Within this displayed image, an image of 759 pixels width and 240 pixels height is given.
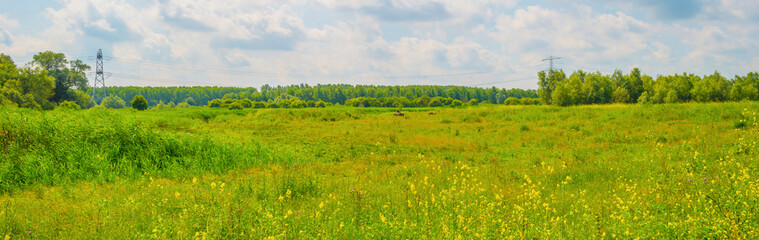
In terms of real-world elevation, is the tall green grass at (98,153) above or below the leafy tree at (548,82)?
below

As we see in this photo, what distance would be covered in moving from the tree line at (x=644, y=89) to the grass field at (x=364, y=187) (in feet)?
190

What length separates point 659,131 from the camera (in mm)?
17609

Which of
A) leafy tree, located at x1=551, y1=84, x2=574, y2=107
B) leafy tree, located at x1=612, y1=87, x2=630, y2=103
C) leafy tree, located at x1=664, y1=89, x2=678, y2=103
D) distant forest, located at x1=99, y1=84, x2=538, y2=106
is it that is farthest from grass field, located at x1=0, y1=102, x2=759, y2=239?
distant forest, located at x1=99, y1=84, x2=538, y2=106

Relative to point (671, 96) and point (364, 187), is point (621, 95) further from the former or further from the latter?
point (364, 187)

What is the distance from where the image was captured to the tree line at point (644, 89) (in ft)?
226

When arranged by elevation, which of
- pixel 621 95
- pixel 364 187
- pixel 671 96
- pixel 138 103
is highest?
pixel 621 95

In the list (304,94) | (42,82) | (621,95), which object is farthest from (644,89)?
(304,94)

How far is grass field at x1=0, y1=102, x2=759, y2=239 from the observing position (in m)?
5.09

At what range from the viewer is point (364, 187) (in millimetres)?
7926

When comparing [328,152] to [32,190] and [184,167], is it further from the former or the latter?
[32,190]

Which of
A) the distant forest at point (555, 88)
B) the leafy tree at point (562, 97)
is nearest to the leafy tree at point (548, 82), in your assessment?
the distant forest at point (555, 88)

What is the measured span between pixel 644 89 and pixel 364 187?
92313mm

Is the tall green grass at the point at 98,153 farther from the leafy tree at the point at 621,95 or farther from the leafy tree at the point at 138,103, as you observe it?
the leafy tree at the point at 621,95

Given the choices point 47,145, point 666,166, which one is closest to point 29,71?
point 47,145
